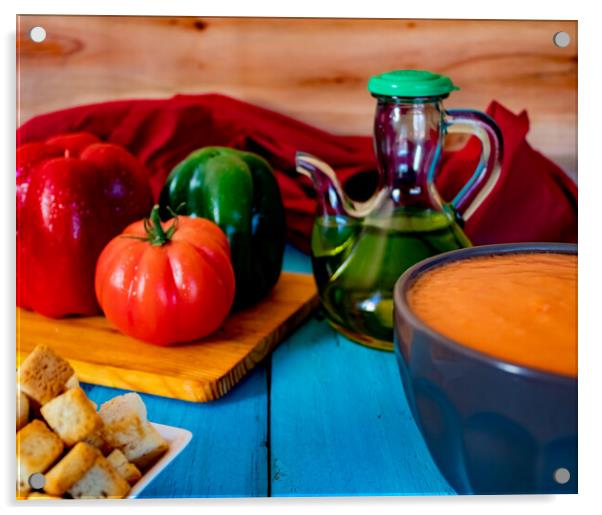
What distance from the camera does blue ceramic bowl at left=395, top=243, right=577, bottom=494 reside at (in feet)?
1.18

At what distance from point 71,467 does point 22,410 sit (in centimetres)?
5

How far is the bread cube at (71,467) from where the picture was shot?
0.45 m

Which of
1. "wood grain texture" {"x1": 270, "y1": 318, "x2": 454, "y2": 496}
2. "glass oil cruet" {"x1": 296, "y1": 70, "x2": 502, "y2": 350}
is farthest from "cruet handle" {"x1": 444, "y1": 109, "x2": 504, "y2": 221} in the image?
"wood grain texture" {"x1": 270, "y1": 318, "x2": 454, "y2": 496}

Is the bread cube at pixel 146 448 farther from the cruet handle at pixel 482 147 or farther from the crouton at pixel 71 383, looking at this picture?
the cruet handle at pixel 482 147

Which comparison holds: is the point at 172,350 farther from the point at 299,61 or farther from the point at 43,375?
the point at 299,61

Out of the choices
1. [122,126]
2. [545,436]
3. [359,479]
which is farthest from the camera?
[122,126]

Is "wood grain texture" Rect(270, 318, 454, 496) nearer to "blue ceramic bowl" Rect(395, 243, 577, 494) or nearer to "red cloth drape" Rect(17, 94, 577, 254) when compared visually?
"blue ceramic bowl" Rect(395, 243, 577, 494)

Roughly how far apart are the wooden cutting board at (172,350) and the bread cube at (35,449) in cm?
11

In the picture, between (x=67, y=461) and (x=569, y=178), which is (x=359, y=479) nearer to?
(x=67, y=461)

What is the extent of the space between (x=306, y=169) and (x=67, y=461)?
273mm

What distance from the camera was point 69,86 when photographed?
63cm

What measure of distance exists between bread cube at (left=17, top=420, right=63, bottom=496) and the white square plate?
5 cm

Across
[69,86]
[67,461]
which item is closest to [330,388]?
[67,461]

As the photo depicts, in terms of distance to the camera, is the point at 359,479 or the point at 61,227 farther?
the point at 61,227
